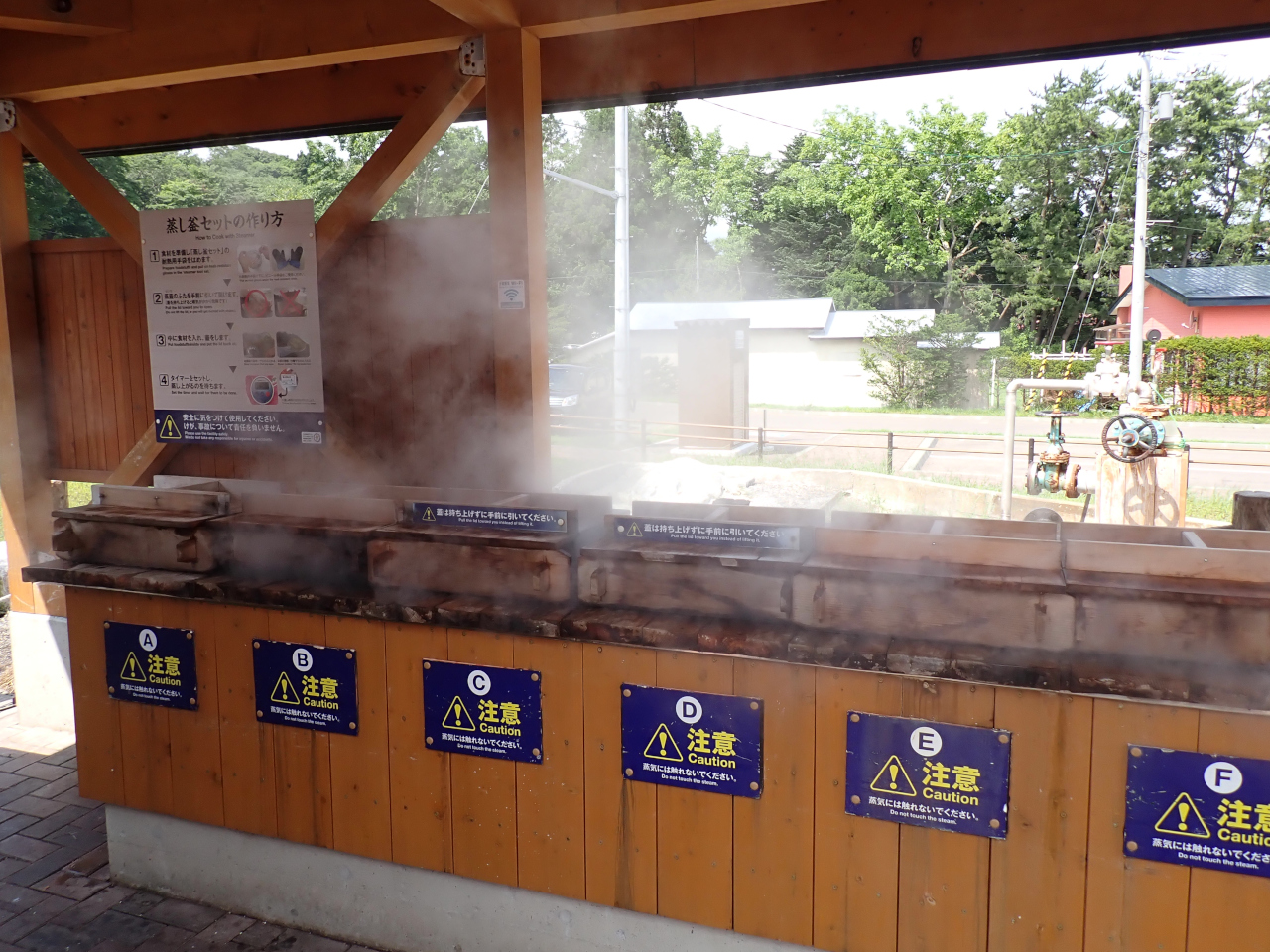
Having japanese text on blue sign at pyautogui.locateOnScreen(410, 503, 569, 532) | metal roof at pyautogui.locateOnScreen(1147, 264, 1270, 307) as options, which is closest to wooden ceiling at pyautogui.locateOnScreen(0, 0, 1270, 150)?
japanese text on blue sign at pyautogui.locateOnScreen(410, 503, 569, 532)

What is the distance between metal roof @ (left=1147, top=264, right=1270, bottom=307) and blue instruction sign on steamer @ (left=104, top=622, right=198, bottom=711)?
1466cm

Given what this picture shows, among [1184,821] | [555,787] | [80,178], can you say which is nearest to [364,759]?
[555,787]

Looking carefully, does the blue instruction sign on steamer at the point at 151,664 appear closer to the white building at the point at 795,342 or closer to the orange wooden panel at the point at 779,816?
the orange wooden panel at the point at 779,816

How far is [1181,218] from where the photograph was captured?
44.8 feet

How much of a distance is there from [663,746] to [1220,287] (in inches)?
596

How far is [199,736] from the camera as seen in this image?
2.60 m

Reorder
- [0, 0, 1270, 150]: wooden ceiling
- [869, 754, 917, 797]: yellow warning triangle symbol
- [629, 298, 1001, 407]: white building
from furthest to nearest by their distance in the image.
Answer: [629, 298, 1001, 407]: white building < [0, 0, 1270, 150]: wooden ceiling < [869, 754, 917, 797]: yellow warning triangle symbol

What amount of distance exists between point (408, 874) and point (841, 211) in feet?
14.9

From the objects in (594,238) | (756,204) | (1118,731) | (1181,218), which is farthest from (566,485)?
(1181,218)

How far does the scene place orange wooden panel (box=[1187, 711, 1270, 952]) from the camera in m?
1.59

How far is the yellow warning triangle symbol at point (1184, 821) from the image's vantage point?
164cm

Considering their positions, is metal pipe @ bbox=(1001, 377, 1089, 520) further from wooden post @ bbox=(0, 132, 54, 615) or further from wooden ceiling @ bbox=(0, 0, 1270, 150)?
wooden post @ bbox=(0, 132, 54, 615)

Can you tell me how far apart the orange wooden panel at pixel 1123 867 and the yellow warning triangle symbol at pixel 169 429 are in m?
3.47

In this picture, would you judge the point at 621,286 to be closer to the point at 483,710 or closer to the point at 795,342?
the point at 795,342
